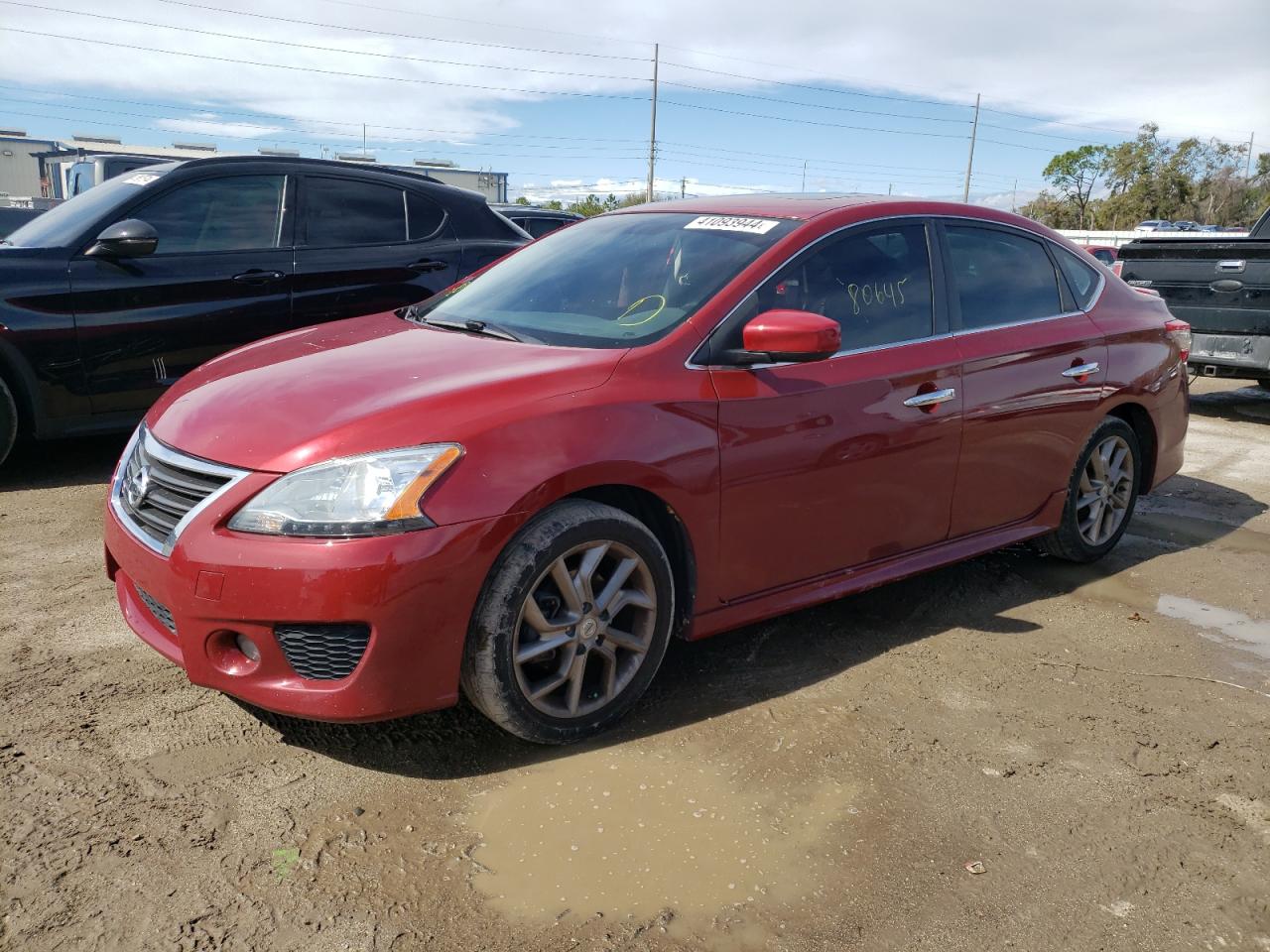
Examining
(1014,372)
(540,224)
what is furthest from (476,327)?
(540,224)

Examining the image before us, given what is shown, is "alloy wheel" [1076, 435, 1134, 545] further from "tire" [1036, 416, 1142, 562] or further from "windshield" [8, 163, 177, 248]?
"windshield" [8, 163, 177, 248]

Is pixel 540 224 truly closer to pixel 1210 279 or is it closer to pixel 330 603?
pixel 1210 279

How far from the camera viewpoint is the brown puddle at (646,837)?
2.40 m

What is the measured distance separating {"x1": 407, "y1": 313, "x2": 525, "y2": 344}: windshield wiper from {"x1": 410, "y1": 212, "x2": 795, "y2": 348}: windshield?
0.03 meters

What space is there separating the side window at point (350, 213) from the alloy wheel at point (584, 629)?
3.96 meters

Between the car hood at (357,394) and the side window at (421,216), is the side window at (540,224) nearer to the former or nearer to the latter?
the side window at (421,216)

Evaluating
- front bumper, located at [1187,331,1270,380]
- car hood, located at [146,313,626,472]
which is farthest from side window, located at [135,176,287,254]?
front bumper, located at [1187,331,1270,380]

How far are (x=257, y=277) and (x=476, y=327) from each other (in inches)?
114

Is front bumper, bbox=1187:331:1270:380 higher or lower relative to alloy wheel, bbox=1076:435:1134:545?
higher

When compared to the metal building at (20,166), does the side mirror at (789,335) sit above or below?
below

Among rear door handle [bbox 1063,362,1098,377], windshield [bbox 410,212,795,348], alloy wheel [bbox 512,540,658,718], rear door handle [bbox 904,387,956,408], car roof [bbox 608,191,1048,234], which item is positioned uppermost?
car roof [bbox 608,191,1048,234]

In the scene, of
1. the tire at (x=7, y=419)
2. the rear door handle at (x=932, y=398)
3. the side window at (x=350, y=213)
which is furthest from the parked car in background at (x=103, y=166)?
the rear door handle at (x=932, y=398)

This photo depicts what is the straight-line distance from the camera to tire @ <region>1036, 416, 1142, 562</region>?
4.68 meters

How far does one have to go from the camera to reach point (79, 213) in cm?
579
